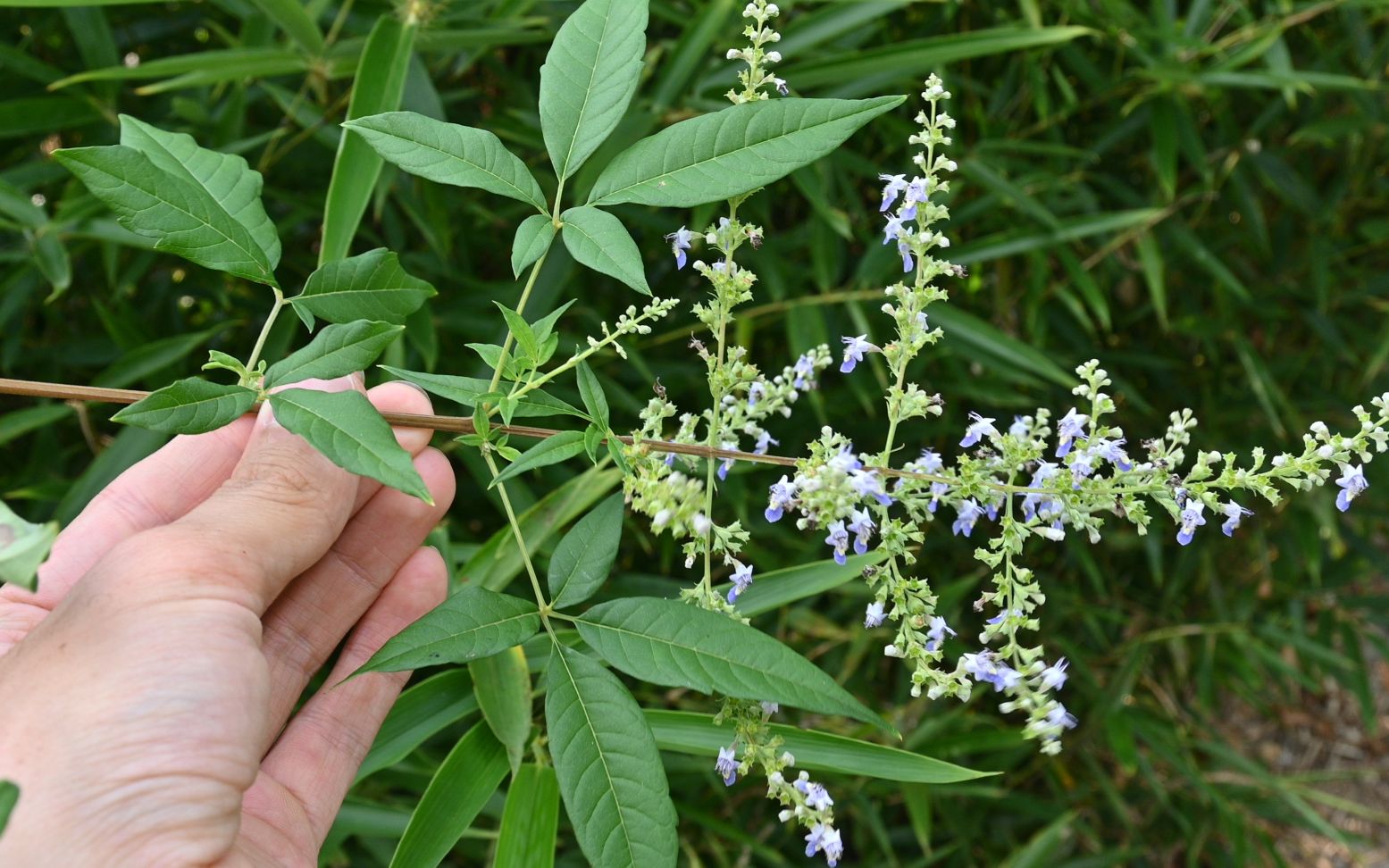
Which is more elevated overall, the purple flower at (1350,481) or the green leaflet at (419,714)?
the purple flower at (1350,481)

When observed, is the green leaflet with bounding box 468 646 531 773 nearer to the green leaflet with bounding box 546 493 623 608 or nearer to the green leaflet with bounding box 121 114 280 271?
the green leaflet with bounding box 546 493 623 608

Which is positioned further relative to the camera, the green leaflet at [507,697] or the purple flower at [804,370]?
the green leaflet at [507,697]

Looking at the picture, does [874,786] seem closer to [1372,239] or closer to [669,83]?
[669,83]

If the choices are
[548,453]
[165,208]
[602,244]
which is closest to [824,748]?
[548,453]

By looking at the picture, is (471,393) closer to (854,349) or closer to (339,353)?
(339,353)

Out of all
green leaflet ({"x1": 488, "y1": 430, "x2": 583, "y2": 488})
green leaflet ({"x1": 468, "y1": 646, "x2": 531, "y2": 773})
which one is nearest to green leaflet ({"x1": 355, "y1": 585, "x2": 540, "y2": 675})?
green leaflet ({"x1": 488, "y1": 430, "x2": 583, "y2": 488})

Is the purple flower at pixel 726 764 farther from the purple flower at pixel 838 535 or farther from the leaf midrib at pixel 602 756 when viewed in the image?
the purple flower at pixel 838 535

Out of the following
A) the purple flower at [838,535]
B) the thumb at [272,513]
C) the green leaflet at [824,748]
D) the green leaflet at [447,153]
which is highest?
the green leaflet at [447,153]

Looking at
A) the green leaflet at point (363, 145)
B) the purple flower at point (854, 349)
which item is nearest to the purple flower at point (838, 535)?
the purple flower at point (854, 349)
